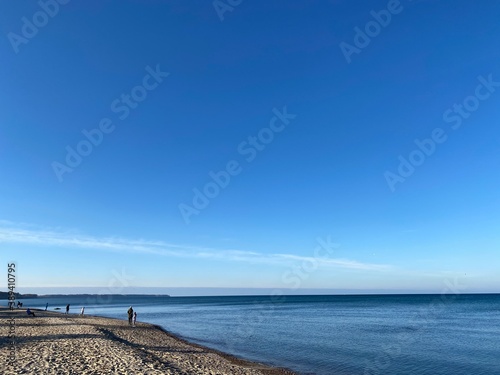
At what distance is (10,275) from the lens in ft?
64.4

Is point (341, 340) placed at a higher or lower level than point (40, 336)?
lower

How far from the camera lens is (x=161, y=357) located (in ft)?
70.7

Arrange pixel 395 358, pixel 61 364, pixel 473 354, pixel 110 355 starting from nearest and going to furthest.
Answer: pixel 61 364 < pixel 110 355 < pixel 395 358 < pixel 473 354

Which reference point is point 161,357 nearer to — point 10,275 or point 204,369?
point 204,369

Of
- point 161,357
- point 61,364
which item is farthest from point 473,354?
point 61,364

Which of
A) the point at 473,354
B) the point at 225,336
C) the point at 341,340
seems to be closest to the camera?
the point at 473,354

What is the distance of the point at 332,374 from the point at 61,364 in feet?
54.4

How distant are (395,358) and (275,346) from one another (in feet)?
35.4

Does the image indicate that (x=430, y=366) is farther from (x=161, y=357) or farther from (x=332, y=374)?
(x=161, y=357)

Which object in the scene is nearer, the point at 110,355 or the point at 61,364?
the point at 61,364

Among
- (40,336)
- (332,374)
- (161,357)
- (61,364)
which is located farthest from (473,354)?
(40,336)

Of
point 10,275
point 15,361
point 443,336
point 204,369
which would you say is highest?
point 10,275

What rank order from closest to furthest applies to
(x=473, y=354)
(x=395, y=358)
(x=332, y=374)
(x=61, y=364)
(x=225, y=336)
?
(x=61, y=364) → (x=332, y=374) → (x=395, y=358) → (x=473, y=354) → (x=225, y=336)

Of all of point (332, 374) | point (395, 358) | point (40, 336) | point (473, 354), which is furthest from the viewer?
point (473, 354)
